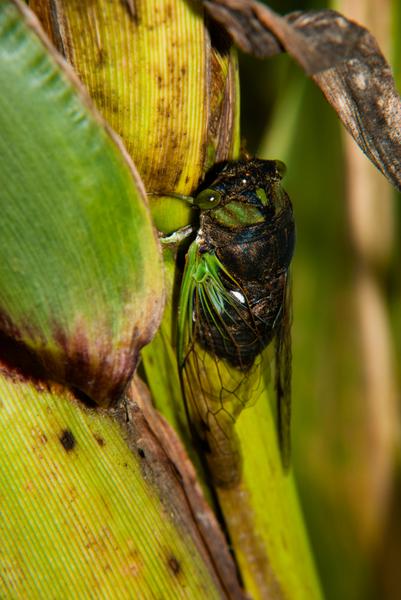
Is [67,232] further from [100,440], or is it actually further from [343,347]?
[343,347]

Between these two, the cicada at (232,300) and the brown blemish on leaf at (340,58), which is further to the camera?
the cicada at (232,300)

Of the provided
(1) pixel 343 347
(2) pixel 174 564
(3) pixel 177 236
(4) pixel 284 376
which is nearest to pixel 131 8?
(3) pixel 177 236

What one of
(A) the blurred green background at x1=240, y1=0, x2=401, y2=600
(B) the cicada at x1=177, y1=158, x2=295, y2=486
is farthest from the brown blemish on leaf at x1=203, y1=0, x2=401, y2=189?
(A) the blurred green background at x1=240, y1=0, x2=401, y2=600

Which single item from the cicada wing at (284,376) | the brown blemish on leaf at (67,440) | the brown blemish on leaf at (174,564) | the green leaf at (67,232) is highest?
the green leaf at (67,232)

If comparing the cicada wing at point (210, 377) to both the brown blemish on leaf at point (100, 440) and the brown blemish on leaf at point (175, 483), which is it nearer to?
the brown blemish on leaf at point (175, 483)

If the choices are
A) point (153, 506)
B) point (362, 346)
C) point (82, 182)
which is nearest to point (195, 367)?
point (153, 506)

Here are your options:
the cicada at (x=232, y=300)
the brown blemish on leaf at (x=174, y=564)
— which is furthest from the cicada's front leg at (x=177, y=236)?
the brown blemish on leaf at (x=174, y=564)

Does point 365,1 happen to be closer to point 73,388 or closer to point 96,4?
point 96,4

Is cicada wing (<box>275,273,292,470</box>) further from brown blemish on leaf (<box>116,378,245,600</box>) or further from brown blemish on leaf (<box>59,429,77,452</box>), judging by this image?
brown blemish on leaf (<box>59,429,77,452</box>)
